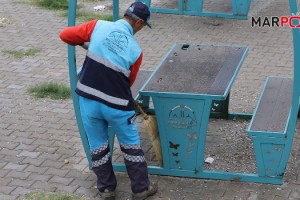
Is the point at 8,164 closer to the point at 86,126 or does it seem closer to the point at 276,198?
the point at 86,126

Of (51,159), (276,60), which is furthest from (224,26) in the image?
(51,159)

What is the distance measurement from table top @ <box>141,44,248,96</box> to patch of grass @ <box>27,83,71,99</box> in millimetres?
1499

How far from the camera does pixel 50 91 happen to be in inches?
278

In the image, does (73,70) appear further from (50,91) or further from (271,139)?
(50,91)

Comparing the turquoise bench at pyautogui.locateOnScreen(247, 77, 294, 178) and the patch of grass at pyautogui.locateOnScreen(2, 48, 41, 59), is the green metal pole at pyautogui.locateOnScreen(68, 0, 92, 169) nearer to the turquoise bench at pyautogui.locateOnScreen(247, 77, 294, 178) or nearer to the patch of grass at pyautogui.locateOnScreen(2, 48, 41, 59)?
the turquoise bench at pyautogui.locateOnScreen(247, 77, 294, 178)

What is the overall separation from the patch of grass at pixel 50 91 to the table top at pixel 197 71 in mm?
1499

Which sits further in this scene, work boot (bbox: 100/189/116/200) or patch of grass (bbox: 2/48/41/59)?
patch of grass (bbox: 2/48/41/59)

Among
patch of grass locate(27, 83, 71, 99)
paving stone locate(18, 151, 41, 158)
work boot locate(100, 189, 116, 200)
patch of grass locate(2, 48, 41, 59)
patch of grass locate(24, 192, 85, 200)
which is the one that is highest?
work boot locate(100, 189, 116, 200)

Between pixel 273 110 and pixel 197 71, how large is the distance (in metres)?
0.69

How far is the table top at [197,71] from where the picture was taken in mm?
5035

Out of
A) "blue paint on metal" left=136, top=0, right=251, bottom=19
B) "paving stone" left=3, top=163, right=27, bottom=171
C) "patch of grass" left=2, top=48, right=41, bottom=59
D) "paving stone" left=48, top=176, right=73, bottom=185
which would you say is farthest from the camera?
"blue paint on metal" left=136, top=0, right=251, bottom=19

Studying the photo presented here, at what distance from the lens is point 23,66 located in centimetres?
787

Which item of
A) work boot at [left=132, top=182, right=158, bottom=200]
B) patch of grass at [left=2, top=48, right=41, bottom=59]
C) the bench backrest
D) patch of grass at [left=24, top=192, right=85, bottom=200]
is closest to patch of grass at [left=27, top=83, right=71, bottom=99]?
patch of grass at [left=2, top=48, right=41, bottom=59]

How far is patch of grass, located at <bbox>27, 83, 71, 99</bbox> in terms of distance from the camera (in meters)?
6.94
